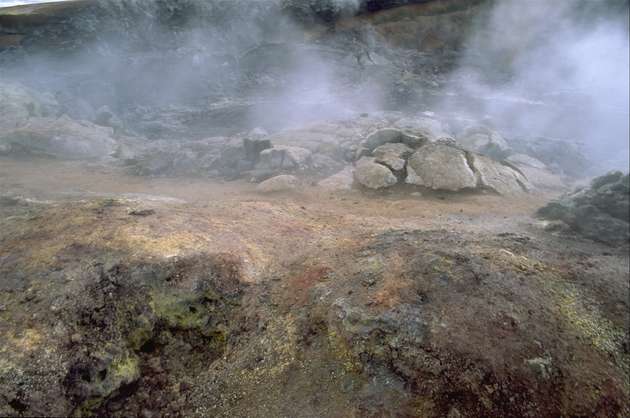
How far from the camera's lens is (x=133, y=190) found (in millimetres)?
10227

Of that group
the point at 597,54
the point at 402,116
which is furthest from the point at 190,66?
the point at 597,54

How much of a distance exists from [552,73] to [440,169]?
12.6 m

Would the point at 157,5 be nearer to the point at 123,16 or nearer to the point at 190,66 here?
the point at 123,16

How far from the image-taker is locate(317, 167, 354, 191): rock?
35.6 feet

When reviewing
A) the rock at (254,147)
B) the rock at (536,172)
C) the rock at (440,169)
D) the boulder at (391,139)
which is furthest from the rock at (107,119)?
the rock at (536,172)

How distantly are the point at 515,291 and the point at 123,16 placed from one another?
19.5 metres

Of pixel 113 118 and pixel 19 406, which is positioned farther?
pixel 113 118

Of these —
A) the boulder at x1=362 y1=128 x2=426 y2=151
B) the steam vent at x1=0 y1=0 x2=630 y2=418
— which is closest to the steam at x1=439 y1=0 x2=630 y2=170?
the steam vent at x1=0 y1=0 x2=630 y2=418

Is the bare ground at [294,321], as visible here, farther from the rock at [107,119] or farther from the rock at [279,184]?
the rock at [107,119]

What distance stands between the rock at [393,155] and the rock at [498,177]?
6.15 feet

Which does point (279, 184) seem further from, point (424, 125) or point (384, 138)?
point (424, 125)

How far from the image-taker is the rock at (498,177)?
423 inches

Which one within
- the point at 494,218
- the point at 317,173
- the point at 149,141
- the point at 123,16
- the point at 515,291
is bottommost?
the point at 149,141

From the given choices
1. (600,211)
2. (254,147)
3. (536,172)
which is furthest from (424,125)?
(600,211)
